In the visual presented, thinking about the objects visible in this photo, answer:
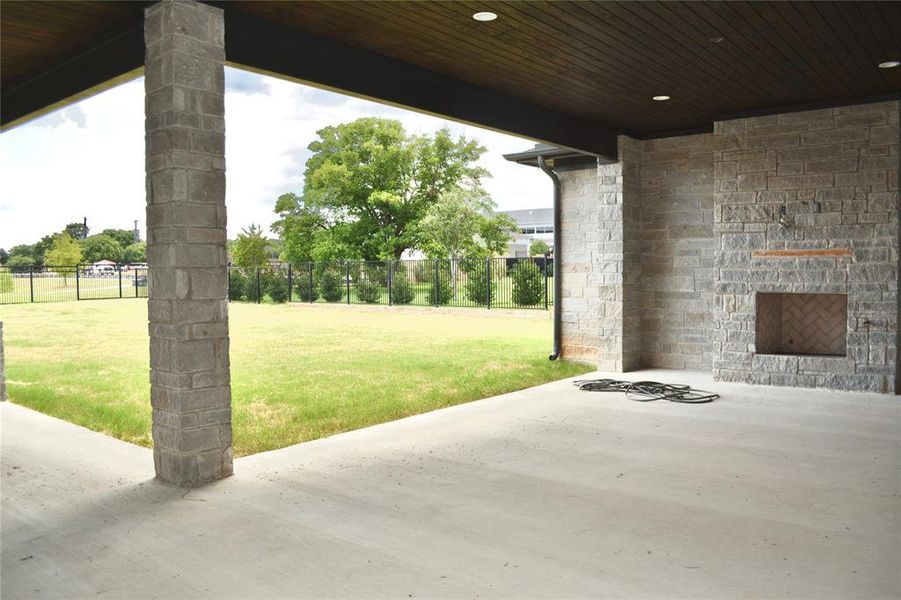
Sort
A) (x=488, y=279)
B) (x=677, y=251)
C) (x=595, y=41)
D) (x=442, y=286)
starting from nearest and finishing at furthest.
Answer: (x=595, y=41), (x=677, y=251), (x=488, y=279), (x=442, y=286)

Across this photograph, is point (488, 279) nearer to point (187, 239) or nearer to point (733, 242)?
point (733, 242)

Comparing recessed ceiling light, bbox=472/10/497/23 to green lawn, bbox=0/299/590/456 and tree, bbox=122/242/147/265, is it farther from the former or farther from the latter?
tree, bbox=122/242/147/265

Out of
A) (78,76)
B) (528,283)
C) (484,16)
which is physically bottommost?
(528,283)

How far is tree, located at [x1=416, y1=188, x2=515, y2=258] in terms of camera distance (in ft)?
95.1

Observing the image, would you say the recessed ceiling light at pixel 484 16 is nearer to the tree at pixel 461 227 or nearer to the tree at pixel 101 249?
the tree at pixel 461 227

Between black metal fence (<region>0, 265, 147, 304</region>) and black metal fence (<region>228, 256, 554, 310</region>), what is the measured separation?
3991 mm

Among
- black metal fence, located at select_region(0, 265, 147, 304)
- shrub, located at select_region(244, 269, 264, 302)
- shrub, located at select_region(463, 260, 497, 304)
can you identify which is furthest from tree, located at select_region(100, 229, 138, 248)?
shrub, located at select_region(463, 260, 497, 304)

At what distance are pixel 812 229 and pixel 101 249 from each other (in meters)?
36.9

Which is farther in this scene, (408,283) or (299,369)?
(408,283)

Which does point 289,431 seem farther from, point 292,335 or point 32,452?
point 292,335

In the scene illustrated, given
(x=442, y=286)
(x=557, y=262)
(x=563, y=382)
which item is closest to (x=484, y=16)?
(x=563, y=382)

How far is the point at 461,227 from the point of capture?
1147 inches

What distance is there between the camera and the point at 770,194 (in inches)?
311

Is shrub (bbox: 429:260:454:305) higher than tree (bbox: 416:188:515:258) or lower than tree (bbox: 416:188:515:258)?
lower
